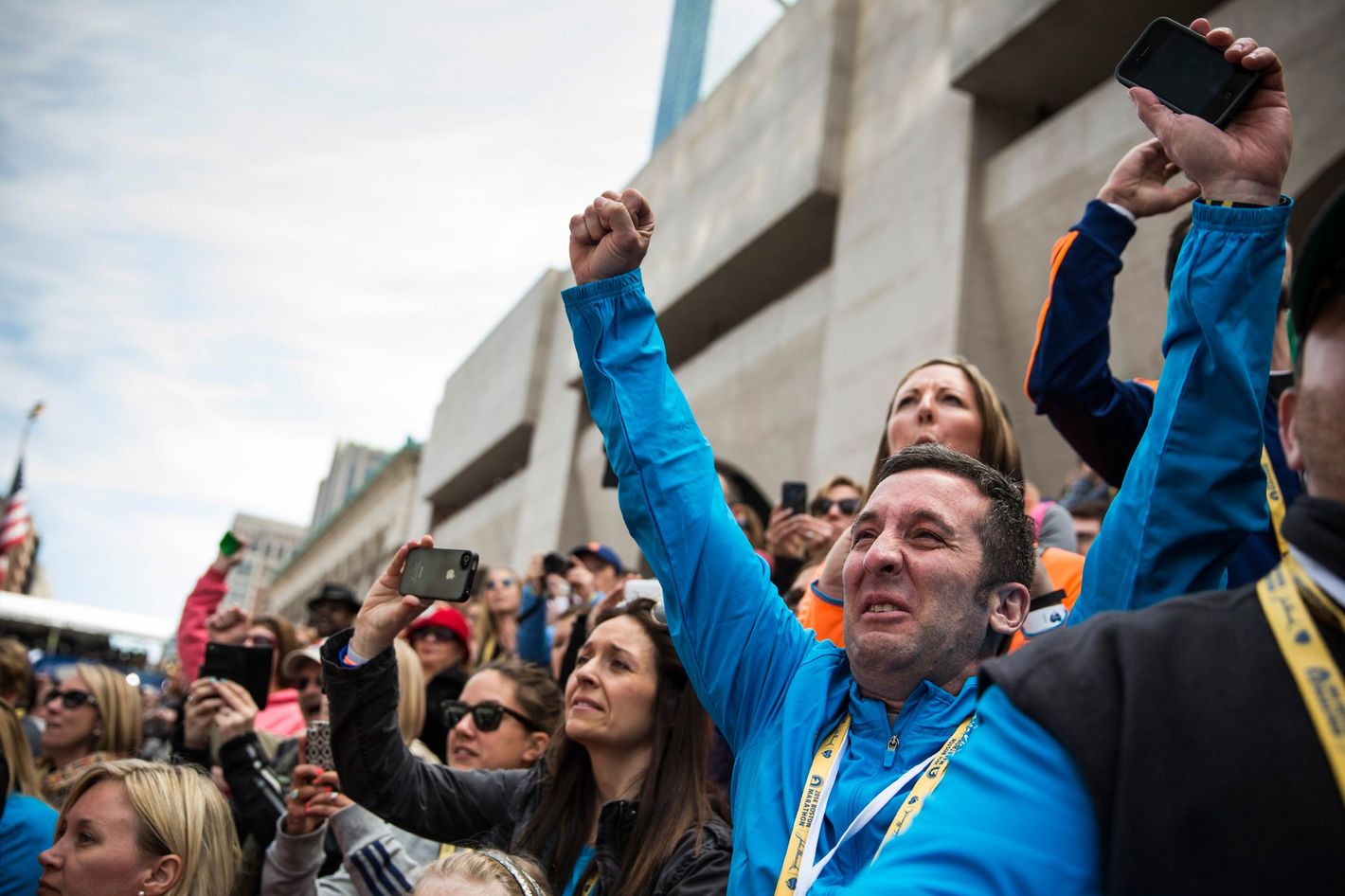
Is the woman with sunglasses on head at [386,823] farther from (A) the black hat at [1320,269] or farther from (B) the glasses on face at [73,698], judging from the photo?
(A) the black hat at [1320,269]

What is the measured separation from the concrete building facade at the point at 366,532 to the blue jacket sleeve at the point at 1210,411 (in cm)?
2767

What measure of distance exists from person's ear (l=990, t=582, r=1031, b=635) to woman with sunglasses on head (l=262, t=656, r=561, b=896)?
1.84m

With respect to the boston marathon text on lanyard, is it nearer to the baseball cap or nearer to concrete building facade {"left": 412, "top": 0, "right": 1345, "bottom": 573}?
the baseball cap

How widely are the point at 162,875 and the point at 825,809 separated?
2.24 metres

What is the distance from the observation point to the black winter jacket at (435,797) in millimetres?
2668

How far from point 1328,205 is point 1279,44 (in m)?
8.04

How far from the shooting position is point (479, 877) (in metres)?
2.46

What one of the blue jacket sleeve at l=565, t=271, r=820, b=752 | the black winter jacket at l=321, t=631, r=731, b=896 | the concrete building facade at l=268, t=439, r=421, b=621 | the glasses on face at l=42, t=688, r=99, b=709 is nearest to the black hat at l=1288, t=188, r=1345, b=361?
the blue jacket sleeve at l=565, t=271, r=820, b=752

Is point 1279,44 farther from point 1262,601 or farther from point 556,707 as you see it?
point 1262,601

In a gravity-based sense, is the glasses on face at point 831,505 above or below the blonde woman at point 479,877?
above

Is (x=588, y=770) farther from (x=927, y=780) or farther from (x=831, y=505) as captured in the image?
(x=831, y=505)

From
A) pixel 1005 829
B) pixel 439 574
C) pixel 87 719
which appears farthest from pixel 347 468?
pixel 1005 829

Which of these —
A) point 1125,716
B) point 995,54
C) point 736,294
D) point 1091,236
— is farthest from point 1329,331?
point 736,294

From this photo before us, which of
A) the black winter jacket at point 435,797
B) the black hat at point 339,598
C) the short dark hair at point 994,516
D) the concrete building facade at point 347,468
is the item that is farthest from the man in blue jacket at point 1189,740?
the concrete building facade at point 347,468
